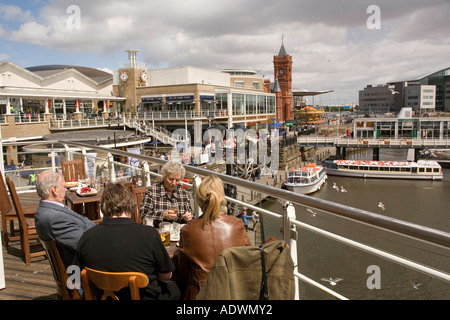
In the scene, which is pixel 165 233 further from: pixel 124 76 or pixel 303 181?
pixel 124 76

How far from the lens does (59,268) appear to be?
8.49 ft

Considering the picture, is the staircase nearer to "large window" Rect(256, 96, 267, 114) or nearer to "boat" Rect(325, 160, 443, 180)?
"boat" Rect(325, 160, 443, 180)

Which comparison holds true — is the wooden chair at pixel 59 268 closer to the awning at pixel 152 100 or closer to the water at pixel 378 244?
the water at pixel 378 244

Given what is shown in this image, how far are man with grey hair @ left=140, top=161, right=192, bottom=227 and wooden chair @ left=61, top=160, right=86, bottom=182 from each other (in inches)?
129

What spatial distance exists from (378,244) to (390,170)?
22.1 metres

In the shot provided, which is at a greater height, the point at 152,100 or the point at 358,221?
the point at 152,100

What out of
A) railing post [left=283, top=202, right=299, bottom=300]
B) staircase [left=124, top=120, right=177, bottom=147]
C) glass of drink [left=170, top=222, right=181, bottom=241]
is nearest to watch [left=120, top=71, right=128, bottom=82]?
staircase [left=124, top=120, right=177, bottom=147]

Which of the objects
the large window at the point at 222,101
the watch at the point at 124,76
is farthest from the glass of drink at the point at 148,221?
the watch at the point at 124,76

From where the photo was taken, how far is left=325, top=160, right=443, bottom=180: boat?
37094 mm

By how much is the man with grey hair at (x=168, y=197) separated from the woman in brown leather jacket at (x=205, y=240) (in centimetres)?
129

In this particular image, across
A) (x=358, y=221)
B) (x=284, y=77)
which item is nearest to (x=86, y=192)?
(x=358, y=221)

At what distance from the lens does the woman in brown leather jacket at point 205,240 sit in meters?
2.12

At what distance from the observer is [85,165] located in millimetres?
6523

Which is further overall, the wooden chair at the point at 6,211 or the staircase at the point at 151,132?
the staircase at the point at 151,132
